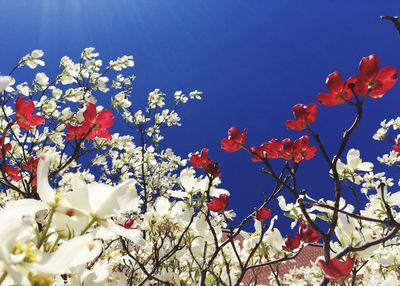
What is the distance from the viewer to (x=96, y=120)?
2.02 m

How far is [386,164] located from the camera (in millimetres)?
6551

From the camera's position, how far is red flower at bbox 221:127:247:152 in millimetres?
1739

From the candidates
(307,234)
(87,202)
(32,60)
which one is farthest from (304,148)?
(32,60)

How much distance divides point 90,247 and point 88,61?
13.2 ft

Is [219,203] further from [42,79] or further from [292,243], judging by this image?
[42,79]

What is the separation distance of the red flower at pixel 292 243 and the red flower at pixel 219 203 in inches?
13.0

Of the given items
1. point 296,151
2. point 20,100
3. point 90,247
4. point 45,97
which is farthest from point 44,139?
point 90,247

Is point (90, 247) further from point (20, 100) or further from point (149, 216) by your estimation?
point (20, 100)

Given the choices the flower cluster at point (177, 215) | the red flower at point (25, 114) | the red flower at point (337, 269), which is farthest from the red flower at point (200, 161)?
the red flower at point (337, 269)

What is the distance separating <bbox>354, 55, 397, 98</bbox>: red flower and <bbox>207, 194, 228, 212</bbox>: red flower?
87cm

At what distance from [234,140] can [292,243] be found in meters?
0.53

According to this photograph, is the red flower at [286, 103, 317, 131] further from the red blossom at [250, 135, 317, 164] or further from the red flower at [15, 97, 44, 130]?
the red flower at [15, 97, 44, 130]

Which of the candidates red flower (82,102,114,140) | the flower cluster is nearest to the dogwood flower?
the flower cluster

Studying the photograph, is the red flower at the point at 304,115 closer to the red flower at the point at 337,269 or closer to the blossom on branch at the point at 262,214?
the red flower at the point at 337,269
